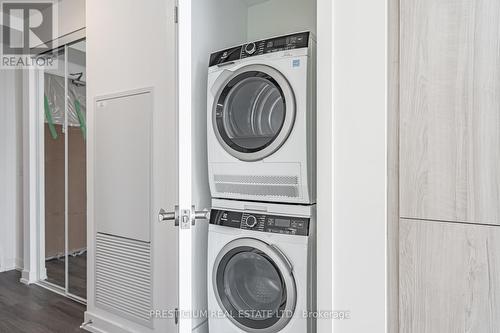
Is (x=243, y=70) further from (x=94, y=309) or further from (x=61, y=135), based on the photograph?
(x=61, y=135)

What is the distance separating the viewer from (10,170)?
3.79 meters

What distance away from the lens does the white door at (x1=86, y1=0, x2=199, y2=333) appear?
2131 millimetres

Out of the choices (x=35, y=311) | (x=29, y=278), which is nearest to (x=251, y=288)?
(x=35, y=311)

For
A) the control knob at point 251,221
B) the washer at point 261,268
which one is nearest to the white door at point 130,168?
the washer at point 261,268

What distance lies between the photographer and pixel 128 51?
2.31 m

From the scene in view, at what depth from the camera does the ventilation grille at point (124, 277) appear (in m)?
2.21

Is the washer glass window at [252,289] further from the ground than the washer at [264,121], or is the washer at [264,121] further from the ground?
the washer at [264,121]

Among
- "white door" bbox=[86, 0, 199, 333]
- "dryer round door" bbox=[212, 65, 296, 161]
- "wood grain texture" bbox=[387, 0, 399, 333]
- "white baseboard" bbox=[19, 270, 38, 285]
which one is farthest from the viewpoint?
"white baseboard" bbox=[19, 270, 38, 285]

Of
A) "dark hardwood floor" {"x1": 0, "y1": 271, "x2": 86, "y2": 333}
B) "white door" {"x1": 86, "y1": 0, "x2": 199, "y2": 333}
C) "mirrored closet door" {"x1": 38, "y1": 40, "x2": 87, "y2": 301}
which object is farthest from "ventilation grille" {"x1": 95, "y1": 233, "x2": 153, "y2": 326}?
"mirrored closet door" {"x1": 38, "y1": 40, "x2": 87, "y2": 301}

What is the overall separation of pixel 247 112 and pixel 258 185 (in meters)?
0.46

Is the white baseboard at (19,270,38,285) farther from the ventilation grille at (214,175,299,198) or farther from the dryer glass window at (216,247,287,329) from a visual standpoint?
the ventilation grille at (214,175,299,198)

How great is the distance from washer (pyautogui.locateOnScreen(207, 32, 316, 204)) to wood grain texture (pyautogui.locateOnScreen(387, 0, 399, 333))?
477mm

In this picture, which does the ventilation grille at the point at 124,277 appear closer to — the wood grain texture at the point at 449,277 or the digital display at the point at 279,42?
the digital display at the point at 279,42

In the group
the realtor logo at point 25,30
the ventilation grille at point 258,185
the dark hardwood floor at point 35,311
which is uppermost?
the realtor logo at point 25,30
